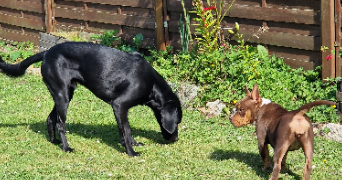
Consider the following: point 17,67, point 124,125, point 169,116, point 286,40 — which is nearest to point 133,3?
point 286,40

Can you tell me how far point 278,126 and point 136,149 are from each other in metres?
2.23

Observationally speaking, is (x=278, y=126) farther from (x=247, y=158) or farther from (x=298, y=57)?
(x=298, y=57)

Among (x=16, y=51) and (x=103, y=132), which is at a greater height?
(x=16, y=51)

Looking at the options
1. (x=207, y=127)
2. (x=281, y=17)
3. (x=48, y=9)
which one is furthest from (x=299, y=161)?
(x=48, y=9)

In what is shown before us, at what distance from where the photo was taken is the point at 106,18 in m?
11.8

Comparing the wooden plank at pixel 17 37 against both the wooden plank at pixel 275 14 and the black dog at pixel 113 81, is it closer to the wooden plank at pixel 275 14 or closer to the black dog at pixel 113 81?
the wooden plank at pixel 275 14

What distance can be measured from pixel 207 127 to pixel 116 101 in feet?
5.35

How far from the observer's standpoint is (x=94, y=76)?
22.1ft

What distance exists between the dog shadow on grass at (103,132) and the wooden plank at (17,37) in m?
6.05

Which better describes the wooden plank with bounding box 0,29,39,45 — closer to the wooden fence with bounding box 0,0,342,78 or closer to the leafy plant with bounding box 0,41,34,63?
the wooden fence with bounding box 0,0,342,78

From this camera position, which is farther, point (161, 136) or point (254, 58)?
point (254, 58)

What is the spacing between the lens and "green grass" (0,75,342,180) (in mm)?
5895

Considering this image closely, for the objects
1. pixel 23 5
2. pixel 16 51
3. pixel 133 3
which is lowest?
pixel 16 51

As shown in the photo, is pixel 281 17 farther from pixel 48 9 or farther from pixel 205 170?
pixel 48 9
